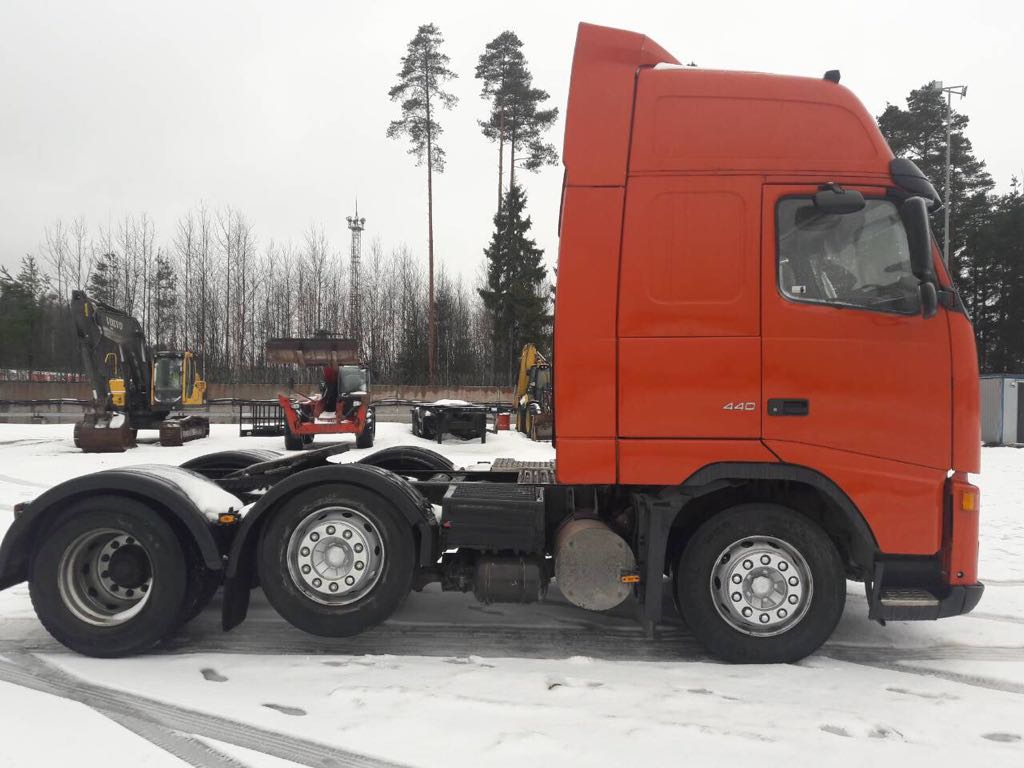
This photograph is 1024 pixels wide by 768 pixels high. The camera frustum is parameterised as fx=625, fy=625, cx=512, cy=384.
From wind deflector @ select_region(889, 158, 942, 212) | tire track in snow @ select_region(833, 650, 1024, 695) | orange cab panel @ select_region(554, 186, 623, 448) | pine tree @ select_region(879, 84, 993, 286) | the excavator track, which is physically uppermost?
pine tree @ select_region(879, 84, 993, 286)

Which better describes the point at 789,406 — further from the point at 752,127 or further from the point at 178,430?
the point at 178,430

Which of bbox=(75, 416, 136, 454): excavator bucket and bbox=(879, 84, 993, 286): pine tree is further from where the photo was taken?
bbox=(879, 84, 993, 286): pine tree

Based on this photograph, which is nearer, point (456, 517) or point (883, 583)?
point (883, 583)

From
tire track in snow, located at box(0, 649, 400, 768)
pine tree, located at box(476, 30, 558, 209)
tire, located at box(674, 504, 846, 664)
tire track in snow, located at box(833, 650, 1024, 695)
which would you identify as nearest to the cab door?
tire, located at box(674, 504, 846, 664)

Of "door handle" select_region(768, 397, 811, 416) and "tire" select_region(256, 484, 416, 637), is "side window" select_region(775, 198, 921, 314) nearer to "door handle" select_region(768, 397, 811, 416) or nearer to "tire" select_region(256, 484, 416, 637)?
"door handle" select_region(768, 397, 811, 416)

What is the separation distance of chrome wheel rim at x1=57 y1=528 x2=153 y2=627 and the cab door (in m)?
3.99

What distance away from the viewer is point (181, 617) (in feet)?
13.0

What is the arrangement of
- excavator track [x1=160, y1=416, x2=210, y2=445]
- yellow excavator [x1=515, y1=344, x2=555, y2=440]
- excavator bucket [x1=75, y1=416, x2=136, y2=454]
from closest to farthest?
1. excavator bucket [x1=75, y1=416, x2=136, y2=454]
2. excavator track [x1=160, y1=416, x2=210, y2=445]
3. yellow excavator [x1=515, y1=344, x2=555, y2=440]

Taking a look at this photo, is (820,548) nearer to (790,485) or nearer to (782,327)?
(790,485)

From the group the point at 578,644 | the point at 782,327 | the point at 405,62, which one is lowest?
the point at 578,644

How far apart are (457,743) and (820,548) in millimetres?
2338

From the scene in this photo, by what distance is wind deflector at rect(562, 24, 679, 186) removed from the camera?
3.75 meters

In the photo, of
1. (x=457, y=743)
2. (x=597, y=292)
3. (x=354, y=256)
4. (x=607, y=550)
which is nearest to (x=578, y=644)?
(x=607, y=550)

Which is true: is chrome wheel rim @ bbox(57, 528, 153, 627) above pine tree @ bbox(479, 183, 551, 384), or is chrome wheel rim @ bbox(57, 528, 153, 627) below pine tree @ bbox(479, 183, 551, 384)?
below
